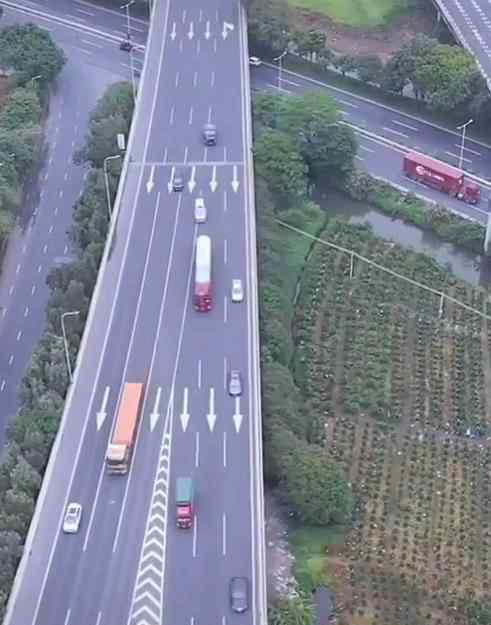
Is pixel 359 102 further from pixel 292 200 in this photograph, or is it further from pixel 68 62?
pixel 68 62

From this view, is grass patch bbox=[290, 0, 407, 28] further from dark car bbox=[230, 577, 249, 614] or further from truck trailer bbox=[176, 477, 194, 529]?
dark car bbox=[230, 577, 249, 614]

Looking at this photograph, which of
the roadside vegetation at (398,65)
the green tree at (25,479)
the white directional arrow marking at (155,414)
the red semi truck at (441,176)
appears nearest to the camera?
the green tree at (25,479)

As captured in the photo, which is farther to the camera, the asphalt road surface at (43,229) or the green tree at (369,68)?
the green tree at (369,68)

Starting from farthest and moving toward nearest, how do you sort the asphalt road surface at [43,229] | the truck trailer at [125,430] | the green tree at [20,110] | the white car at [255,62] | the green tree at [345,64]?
the white car at [255,62]
the green tree at [345,64]
the green tree at [20,110]
the asphalt road surface at [43,229]
the truck trailer at [125,430]

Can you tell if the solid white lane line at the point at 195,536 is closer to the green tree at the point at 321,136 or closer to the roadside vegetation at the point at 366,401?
the roadside vegetation at the point at 366,401

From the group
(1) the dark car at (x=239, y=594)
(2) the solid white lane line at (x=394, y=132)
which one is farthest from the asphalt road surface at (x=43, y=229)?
(2) the solid white lane line at (x=394, y=132)

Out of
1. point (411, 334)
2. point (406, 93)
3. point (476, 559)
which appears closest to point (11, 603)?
point (476, 559)

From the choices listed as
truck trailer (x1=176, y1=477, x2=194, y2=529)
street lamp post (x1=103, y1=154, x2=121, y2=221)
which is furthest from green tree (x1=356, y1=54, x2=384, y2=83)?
truck trailer (x1=176, y1=477, x2=194, y2=529)
